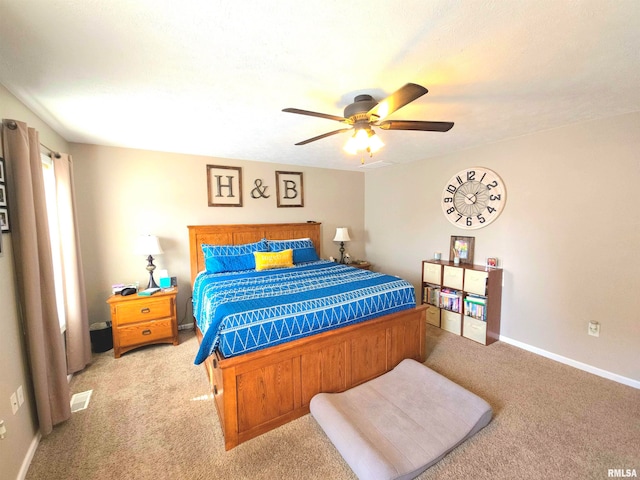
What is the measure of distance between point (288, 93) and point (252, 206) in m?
2.37

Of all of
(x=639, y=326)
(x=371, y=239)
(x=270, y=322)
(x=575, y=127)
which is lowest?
(x=639, y=326)

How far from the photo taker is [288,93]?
73.0 inches

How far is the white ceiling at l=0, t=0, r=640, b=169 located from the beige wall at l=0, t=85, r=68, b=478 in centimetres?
65

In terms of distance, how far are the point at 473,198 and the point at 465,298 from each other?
1247 mm

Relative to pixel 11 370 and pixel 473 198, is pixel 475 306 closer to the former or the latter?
pixel 473 198

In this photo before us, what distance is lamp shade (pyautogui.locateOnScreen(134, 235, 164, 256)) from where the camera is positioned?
310cm

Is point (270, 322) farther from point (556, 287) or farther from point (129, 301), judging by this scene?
point (556, 287)

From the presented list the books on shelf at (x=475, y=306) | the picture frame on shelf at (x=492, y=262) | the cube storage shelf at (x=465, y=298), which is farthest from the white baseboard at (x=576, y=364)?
the picture frame on shelf at (x=492, y=262)

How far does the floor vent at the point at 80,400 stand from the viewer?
2.10 meters

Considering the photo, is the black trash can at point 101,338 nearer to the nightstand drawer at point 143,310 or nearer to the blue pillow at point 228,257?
the nightstand drawer at point 143,310

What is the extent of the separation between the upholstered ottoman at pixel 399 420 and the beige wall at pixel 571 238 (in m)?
1.54

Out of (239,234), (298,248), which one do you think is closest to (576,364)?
(298,248)

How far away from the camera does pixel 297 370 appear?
2.00 meters

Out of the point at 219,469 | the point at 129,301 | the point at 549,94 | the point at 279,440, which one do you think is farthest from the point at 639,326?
the point at 129,301
